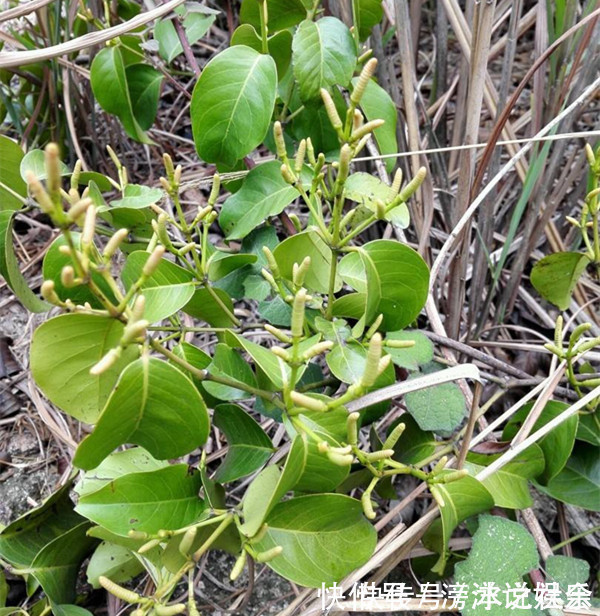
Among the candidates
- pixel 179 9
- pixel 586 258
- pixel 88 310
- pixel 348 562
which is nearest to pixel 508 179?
pixel 586 258

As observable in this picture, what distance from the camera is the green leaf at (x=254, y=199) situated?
2.96ft

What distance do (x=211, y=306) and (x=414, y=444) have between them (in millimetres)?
359

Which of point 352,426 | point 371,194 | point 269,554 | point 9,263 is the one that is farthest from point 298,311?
point 9,263

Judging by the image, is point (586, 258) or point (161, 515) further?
point (586, 258)

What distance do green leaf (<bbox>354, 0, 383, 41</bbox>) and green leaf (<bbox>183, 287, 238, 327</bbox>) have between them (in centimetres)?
48

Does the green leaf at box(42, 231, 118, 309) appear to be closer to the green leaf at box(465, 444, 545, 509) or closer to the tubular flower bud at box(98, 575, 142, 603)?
the tubular flower bud at box(98, 575, 142, 603)

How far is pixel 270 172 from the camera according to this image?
0.91m

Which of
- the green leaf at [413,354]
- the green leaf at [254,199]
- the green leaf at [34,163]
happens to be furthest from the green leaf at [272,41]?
the green leaf at [413,354]

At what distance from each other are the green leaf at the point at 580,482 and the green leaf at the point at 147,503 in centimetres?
56

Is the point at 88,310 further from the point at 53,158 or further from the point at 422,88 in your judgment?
the point at 422,88

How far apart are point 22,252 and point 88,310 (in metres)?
0.93

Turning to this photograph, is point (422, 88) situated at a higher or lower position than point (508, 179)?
higher

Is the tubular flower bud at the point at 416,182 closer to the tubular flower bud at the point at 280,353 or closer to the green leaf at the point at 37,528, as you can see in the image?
the tubular flower bud at the point at 280,353

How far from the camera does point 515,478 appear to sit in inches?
34.8
